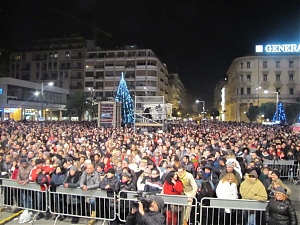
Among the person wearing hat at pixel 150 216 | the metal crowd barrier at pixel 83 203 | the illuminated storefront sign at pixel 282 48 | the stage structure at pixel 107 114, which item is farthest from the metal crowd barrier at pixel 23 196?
the illuminated storefront sign at pixel 282 48

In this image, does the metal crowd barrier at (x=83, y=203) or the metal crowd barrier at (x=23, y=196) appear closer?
the metal crowd barrier at (x=83, y=203)

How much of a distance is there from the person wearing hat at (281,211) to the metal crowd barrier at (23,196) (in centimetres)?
494

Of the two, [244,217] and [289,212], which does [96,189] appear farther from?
[289,212]

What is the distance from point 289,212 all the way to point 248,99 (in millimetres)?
80771

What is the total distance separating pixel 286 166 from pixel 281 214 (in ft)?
25.3

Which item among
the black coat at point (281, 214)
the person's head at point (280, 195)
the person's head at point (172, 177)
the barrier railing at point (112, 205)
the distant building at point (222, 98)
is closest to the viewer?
the black coat at point (281, 214)

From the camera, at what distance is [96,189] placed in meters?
7.00

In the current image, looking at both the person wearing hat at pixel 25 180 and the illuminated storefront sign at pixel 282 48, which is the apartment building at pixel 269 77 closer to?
the illuminated storefront sign at pixel 282 48

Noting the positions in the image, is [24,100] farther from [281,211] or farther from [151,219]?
[281,211]

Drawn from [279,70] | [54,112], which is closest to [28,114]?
[54,112]

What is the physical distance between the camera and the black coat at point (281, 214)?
17.1 feet

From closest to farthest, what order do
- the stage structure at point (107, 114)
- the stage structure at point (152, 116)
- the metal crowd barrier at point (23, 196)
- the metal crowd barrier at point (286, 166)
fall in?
the metal crowd barrier at point (23, 196)
the metal crowd barrier at point (286, 166)
the stage structure at point (152, 116)
the stage structure at point (107, 114)

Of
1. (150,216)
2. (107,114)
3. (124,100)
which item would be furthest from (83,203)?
(124,100)

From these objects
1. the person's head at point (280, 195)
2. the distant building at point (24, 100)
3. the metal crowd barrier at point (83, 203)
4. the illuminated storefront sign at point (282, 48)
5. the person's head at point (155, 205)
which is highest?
the illuminated storefront sign at point (282, 48)
